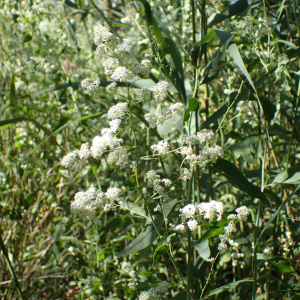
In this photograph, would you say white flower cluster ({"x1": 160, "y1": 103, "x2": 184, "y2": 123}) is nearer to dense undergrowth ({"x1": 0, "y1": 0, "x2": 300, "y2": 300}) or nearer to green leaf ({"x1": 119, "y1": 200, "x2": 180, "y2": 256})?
dense undergrowth ({"x1": 0, "y1": 0, "x2": 300, "y2": 300})

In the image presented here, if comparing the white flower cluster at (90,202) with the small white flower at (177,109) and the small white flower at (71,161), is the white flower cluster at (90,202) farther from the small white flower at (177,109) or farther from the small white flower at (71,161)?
the small white flower at (177,109)

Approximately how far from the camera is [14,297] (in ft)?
4.70

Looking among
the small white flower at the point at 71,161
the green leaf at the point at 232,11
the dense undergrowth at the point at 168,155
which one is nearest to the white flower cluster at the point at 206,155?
the dense undergrowth at the point at 168,155

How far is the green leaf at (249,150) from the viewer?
94cm

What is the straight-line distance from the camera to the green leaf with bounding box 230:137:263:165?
37.0 inches

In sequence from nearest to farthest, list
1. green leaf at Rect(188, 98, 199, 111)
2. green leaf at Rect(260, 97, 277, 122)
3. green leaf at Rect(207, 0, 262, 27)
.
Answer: green leaf at Rect(188, 98, 199, 111)
green leaf at Rect(260, 97, 277, 122)
green leaf at Rect(207, 0, 262, 27)

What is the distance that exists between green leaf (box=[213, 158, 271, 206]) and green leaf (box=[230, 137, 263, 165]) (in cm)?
17

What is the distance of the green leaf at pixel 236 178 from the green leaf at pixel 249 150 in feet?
0.57

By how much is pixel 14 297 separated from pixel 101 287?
473 millimetres

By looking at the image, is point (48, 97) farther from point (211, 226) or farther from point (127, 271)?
point (211, 226)

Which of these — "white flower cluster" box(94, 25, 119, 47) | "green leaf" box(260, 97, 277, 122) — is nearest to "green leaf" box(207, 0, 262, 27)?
"green leaf" box(260, 97, 277, 122)

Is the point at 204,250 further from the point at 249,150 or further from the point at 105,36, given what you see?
the point at 105,36

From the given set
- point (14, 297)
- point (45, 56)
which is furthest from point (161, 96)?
point (14, 297)

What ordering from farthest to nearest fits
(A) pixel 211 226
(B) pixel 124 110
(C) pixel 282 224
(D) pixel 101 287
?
(C) pixel 282 224 → (D) pixel 101 287 → (A) pixel 211 226 → (B) pixel 124 110
